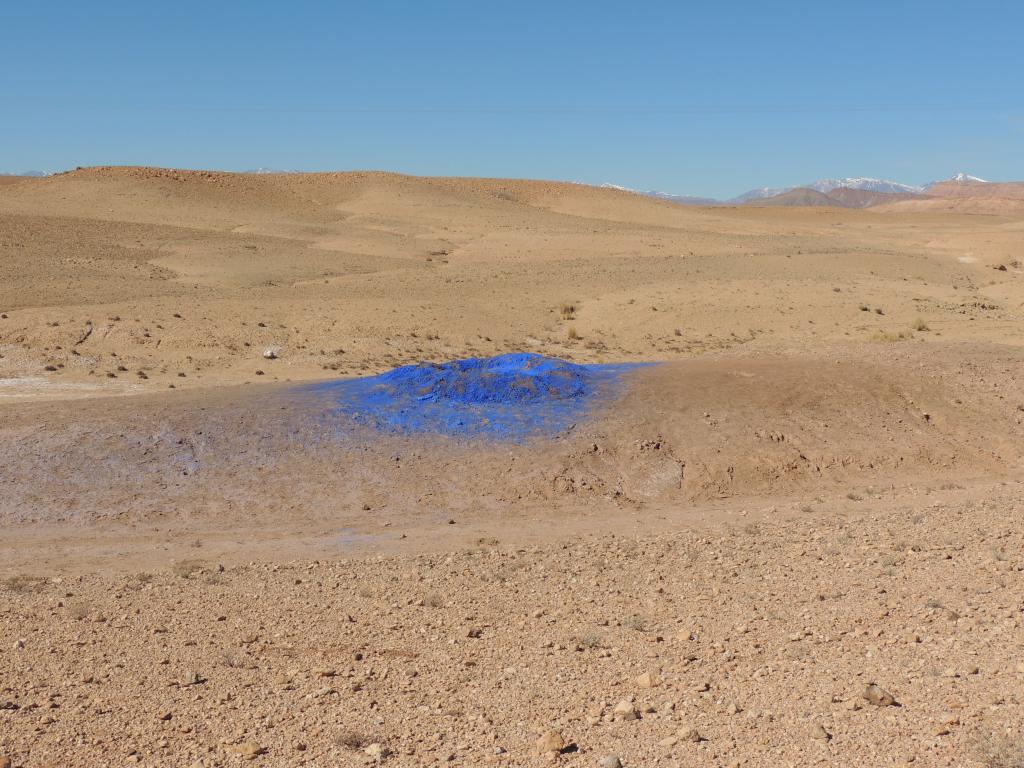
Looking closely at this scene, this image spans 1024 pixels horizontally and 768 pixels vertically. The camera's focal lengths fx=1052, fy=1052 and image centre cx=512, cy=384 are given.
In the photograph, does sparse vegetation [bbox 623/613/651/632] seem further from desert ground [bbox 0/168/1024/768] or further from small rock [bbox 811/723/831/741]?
small rock [bbox 811/723/831/741]

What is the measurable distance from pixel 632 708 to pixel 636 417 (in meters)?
10.4

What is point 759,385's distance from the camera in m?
18.7

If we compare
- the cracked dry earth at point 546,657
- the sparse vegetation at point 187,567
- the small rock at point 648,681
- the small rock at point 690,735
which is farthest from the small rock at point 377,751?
the sparse vegetation at point 187,567

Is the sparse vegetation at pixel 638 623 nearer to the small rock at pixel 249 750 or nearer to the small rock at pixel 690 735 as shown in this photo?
the small rock at pixel 690 735

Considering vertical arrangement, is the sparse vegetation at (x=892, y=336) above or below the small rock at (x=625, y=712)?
above

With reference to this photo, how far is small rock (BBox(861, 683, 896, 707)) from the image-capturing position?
22.2ft

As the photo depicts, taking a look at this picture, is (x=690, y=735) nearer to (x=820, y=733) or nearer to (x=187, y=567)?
(x=820, y=733)

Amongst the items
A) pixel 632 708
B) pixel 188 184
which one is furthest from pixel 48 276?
pixel 188 184

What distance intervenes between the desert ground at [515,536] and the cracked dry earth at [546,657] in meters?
0.04

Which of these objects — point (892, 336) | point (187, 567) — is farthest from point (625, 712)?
point (892, 336)

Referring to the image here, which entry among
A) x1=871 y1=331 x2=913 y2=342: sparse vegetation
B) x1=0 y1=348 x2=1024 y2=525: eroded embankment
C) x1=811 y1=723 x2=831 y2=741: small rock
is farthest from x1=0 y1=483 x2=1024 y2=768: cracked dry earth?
x1=871 y1=331 x2=913 y2=342: sparse vegetation

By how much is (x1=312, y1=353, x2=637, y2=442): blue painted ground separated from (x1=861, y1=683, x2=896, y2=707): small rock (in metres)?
10.1

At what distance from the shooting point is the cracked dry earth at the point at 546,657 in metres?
6.56

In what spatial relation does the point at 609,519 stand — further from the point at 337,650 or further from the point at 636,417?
the point at 337,650
